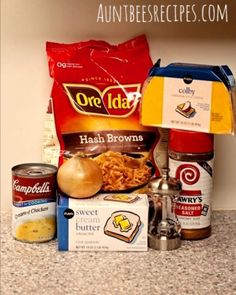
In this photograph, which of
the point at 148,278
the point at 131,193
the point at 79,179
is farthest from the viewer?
the point at 131,193

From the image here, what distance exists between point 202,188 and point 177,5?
1.25ft

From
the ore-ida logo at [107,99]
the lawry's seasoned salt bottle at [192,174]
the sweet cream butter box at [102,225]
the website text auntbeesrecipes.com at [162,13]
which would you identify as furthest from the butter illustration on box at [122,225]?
the website text auntbeesrecipes.com at [162,13]

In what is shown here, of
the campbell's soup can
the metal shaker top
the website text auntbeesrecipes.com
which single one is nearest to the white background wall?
the website text auntbeesrecipes.com

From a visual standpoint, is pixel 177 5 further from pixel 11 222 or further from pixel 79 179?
pixel 11 222

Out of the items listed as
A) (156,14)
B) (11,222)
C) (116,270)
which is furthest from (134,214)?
(156,14)

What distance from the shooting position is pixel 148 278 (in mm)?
1040

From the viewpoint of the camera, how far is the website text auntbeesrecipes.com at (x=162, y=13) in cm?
126

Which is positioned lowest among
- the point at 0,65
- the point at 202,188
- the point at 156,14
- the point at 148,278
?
the point at 148,278

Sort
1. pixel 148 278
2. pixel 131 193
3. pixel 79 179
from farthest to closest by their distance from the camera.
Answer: pixel 131 193 → pixel 79 179 → pixel 148 278

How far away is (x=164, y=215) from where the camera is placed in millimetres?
1183

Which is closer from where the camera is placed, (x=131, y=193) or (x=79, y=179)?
(x=79, y=179)

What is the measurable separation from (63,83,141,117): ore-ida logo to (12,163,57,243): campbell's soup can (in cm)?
16

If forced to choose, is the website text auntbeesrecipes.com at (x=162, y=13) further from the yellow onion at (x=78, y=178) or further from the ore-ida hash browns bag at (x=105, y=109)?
the yellow onion at (x=78, y=178)

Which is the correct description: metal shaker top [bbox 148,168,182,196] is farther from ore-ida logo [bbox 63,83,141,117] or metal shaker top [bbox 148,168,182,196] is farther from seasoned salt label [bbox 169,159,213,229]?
ore-ida logo [bbox 63,83,141,117]
